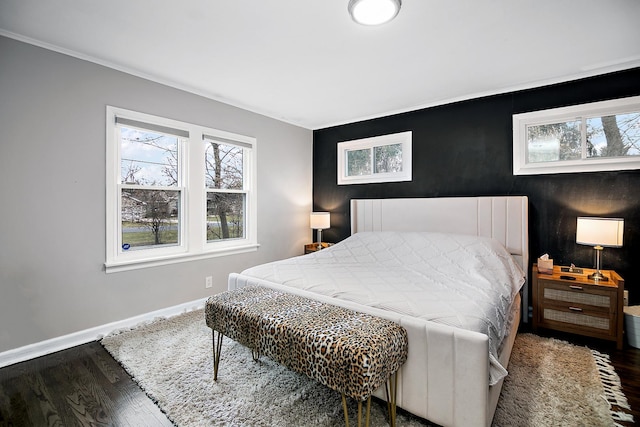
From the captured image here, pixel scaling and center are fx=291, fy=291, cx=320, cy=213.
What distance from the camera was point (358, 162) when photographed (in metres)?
4.34

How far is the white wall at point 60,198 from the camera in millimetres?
2186

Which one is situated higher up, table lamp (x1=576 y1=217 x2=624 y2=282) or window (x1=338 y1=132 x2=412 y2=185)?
window (x1=338 y1=132 x2=412 y2=185)

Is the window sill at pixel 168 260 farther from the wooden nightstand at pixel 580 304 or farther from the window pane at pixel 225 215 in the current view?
the wooden nightstand at pixel 580 304

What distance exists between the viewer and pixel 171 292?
3111 mm

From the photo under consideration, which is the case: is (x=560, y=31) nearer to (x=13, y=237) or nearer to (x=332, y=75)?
(x=332, y=75)

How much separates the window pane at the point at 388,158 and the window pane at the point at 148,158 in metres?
2.58

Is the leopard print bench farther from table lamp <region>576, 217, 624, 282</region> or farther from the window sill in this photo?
table lamp <region>576, 217, 624, 282</region>

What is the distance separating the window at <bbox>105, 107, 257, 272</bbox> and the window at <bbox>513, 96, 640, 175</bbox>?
318cm

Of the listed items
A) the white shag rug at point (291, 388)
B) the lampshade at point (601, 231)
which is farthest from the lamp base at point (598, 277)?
the white shag rug at point (291, 388)

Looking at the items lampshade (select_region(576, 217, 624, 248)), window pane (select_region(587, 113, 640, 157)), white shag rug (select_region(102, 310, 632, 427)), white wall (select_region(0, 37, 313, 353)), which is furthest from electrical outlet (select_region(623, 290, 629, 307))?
white wall (select_region(0, 37, 313, 353))

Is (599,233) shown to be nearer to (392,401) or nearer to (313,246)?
(392,401)

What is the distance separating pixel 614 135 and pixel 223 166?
4.06 m

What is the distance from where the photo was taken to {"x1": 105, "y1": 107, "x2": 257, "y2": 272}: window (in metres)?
2.76

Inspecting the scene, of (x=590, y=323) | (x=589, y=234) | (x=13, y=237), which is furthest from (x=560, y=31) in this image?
(x=13, y=237)
